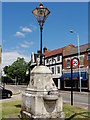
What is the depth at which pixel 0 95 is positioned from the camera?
67.6 ft

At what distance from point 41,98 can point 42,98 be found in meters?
0.04

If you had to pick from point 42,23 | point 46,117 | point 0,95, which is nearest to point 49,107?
point 46,117

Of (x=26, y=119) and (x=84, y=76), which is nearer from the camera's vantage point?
(x=26, y=119)

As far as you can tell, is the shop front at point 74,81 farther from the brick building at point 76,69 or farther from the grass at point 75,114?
the grass at point 75,114

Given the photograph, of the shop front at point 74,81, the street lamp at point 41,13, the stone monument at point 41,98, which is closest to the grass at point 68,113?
the stone monument at point 41,98

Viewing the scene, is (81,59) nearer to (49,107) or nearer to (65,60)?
(65,60)

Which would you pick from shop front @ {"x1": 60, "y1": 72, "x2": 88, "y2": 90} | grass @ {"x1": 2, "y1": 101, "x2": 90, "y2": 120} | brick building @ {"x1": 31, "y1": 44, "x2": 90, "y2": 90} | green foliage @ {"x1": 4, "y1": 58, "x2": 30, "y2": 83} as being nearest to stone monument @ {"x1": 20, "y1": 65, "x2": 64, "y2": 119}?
grass @ {"x1": 2, "y1": 101, "x2": 90, "y2": 120}

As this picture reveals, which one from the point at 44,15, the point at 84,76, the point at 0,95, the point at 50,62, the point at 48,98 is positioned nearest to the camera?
the point at 48,98

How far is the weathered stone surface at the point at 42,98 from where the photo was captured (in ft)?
23.4

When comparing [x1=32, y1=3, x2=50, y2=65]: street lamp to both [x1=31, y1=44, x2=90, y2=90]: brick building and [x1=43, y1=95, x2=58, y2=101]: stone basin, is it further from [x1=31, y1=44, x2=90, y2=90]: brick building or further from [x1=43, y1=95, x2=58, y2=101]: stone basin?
[x1=31, y1=44, x2=90, y2=90]: brick building

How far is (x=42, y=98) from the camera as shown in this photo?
7.22 m

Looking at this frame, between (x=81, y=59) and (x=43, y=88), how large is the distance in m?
28.9

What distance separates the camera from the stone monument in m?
7.13

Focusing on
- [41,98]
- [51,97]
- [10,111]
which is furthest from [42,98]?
[10,111]
